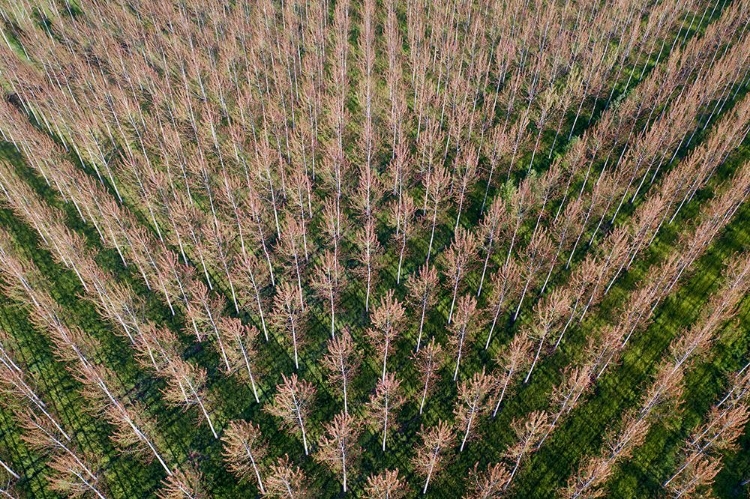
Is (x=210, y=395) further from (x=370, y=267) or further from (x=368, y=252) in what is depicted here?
(x=368, y=252)

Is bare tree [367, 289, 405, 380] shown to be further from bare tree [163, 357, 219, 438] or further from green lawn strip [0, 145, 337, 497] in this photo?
bare tree [163, 357, 219, 438]

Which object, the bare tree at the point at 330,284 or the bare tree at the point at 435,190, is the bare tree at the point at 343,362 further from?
the bare tree at the point at 435,190

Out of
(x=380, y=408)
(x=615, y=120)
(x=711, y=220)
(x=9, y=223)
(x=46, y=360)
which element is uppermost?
(x=9, y=223)

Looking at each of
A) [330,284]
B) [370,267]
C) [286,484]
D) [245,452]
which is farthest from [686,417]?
[245,452]

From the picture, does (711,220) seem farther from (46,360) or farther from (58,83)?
(58,83)

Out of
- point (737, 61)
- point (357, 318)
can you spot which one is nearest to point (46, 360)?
point (357, 318)

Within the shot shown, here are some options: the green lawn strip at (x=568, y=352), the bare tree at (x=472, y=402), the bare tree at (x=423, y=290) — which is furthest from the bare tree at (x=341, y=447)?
the bare tree at (x=423, y=290)
